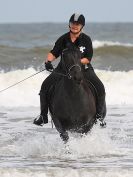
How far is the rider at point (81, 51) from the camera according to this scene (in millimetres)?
10039

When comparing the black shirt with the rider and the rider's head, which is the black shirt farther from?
Result: the rider's head

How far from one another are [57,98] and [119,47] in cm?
2574

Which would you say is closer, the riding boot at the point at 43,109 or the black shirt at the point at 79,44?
the black shirt at the point at 79,44

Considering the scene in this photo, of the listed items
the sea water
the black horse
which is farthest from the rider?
the sea water

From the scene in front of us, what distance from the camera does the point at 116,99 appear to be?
1931cm

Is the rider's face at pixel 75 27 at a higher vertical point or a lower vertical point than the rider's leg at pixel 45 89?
higher

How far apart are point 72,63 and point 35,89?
36.9 feet

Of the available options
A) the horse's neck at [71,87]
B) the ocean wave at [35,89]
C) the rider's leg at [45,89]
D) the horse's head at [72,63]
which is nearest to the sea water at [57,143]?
the ocean wave at [35,89]

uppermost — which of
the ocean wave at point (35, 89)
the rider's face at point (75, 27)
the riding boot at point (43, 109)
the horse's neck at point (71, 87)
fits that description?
the rider's face at point (75, 27)

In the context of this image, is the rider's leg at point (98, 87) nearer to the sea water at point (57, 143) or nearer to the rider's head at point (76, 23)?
the sea water at point (57, 143)

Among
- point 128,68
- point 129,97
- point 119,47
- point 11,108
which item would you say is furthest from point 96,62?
point 11,108

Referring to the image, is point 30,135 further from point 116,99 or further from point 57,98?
point 116,99

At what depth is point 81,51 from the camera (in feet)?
33.0

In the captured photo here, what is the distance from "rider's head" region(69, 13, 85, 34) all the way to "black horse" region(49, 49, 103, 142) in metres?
0.57
